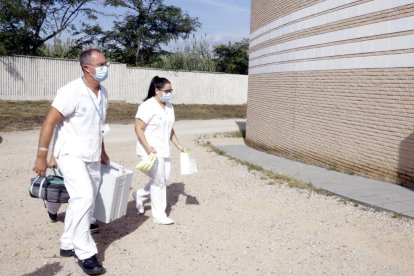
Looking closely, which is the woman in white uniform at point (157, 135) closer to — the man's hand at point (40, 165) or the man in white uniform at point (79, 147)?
the man in white uniform at point (79, 147)

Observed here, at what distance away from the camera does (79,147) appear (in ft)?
13.7

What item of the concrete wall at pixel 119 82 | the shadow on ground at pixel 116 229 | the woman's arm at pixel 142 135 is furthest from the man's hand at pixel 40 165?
the concrete wall at pixel 119 82

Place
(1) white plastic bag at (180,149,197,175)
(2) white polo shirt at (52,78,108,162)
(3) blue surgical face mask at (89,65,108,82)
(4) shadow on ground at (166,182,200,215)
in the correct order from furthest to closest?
(4) shadow on ground at (166,182,200,215) → (1) white plastic bag at (180,149,197,175) → (3) blue surgical face mask at (89,65,108,82) → (2) white polo shirt at (52,78,108,162)

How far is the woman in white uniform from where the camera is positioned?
18.1 ft

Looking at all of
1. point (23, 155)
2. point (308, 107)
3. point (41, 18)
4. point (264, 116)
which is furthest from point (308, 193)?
point (41, 18)

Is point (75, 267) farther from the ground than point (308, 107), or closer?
closer

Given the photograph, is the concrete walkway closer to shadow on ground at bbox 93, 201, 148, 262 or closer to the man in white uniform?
shadow on ground at bbox 93, 201, 148, 262

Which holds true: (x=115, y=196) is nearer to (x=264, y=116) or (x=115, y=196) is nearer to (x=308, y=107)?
(x=308, y=107)

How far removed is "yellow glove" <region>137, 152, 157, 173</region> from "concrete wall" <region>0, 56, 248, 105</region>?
62.1 ft

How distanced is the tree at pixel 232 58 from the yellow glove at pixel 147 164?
3032cm

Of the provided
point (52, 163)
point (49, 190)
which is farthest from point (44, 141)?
point (49, 190)

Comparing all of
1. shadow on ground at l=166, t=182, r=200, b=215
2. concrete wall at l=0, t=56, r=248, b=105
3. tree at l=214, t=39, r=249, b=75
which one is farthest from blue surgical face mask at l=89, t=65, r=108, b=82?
tree at l=214, t=39, r=249, b=75

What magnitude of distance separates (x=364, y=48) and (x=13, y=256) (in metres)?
6.84

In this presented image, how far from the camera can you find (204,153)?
12.2 meters
